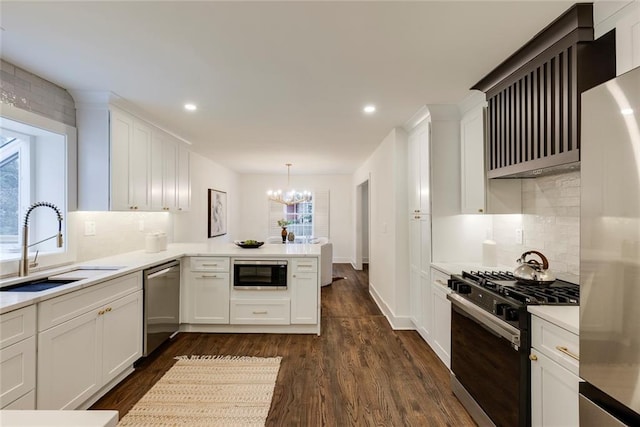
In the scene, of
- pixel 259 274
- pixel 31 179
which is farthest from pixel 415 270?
pixel 31 179

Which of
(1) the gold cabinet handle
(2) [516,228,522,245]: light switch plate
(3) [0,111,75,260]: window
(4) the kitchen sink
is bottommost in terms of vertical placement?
(1) the gold cabinet handle

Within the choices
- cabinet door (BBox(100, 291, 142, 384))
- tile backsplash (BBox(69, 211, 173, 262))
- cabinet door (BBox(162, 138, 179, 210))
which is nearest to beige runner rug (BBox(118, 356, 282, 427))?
cabinet door (BBox(100, 291, 142, 384))

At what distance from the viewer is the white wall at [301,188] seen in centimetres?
844

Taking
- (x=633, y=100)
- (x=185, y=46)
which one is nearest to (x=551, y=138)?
(x=633, y=100)

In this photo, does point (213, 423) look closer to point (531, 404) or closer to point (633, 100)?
point (531, 404)

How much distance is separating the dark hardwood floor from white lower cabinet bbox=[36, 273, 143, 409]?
0.25 meters

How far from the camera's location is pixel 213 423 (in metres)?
2.04

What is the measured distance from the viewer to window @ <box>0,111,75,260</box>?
2389 mm

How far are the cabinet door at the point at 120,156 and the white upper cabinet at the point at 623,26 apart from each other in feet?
12.1

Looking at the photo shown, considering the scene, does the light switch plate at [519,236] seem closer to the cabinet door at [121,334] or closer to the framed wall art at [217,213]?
the cabinet door at [121,334]

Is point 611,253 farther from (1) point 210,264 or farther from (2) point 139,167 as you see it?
(2) point 139,167

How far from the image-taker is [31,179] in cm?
259

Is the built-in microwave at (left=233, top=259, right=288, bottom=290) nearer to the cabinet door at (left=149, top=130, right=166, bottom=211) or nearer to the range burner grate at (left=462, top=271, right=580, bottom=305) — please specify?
the cabinet door at (left=149, top=130, right=166, bottom=211)

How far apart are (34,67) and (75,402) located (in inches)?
95.6
